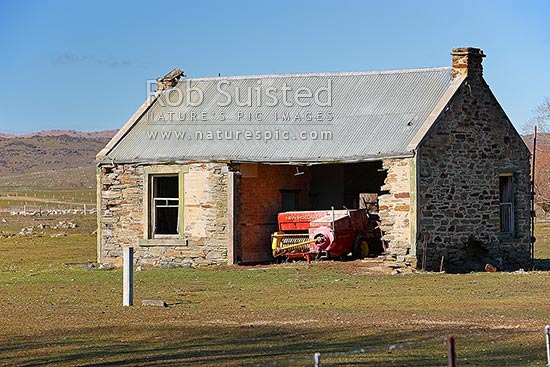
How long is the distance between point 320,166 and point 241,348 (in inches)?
784

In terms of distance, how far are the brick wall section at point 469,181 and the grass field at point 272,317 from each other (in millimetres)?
2362

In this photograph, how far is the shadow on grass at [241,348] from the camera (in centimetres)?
1502

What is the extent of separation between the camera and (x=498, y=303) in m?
22.5

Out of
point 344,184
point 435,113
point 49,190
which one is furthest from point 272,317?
point 49,190

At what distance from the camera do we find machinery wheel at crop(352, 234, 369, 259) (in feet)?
107

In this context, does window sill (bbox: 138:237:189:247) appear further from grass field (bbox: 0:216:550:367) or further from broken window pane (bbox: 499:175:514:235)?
broken window pane (bbox: 499:175:514:235)

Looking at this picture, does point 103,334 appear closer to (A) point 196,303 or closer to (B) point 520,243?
(A) point 196,303

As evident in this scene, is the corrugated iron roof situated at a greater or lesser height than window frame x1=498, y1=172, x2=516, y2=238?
greater

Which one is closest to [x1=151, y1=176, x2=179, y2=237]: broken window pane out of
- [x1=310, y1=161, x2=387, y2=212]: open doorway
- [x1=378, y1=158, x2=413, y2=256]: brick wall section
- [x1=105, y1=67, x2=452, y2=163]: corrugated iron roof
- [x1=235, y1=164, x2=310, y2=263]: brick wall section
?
[x1=105, y1=67, x2=452, y2=163]: corrugated iron roof

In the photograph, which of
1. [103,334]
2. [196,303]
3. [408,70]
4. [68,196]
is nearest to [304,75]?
[408,70]

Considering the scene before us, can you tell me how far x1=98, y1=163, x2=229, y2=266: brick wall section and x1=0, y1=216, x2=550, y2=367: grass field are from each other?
50.0 inches

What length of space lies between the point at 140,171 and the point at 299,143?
4.63 meters

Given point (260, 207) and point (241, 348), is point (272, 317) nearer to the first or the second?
point (241, 348)

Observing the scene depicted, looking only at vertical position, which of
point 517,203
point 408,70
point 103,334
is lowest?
point 103,334
